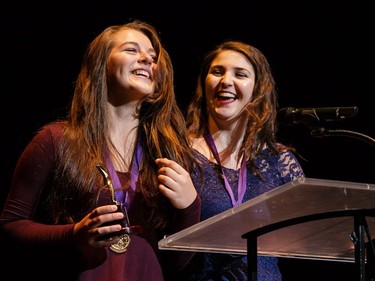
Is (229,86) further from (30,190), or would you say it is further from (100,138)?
(30,190)

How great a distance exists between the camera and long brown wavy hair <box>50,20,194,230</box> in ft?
8.14

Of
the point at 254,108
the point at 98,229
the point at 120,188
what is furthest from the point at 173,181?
the point at 254,108

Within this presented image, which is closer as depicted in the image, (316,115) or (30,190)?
(316,115)

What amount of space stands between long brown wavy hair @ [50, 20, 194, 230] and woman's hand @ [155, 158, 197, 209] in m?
0.19

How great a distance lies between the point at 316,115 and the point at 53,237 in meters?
1.03

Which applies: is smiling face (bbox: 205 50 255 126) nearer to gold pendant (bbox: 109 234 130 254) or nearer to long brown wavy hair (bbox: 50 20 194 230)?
long brown wavy hair (bbox: 50 20 194 230)

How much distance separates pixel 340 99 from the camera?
4383mm

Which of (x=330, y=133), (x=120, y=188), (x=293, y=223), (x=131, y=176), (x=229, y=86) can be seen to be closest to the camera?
Result: (x=293, y=223)

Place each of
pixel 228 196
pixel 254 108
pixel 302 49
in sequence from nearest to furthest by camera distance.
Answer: pixel 228 196, pixel 254 108, pixel 302 49

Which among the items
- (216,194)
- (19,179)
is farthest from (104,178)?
(216,194)

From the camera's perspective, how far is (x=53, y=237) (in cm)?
228

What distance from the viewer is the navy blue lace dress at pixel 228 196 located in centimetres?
292

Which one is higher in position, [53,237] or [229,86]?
[229,86]

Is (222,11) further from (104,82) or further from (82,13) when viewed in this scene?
(104,82)
